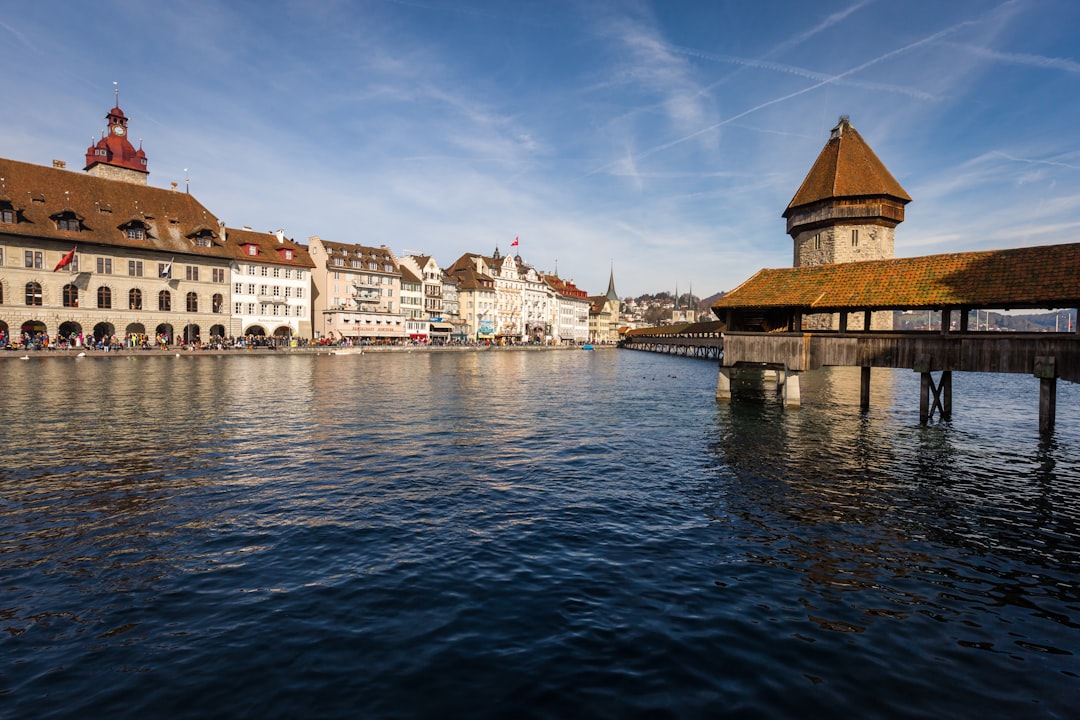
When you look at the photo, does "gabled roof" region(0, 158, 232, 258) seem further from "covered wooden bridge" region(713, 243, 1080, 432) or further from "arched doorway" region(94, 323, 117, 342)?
"covered wooden bridge" region(713, 243, 1080, 432)

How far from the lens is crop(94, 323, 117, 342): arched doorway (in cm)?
6060

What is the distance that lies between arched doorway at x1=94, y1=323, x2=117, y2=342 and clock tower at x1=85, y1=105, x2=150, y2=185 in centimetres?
3343

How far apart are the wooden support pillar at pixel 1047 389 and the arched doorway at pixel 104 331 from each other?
75708 millimetres

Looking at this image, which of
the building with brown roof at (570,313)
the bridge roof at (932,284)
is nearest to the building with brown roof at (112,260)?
the bridge roof at (932,284)

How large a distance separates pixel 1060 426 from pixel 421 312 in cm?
9388

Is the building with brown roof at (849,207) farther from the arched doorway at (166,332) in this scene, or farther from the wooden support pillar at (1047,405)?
the arched doorway at (166,332)

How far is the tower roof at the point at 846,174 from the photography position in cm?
5431

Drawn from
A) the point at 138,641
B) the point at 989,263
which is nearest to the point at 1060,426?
the point at 989,263

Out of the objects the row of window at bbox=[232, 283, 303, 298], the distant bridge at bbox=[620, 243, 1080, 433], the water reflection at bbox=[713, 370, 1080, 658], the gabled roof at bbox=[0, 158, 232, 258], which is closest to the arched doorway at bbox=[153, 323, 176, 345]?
the gabled roof at bbox=[0, 158, 232, 258]

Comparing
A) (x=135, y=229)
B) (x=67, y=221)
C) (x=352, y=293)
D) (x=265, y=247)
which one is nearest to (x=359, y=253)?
(x=352, y=293)

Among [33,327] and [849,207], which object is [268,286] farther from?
[849,207]

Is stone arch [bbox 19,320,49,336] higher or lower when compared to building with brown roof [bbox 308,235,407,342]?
lower

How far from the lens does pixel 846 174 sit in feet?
181

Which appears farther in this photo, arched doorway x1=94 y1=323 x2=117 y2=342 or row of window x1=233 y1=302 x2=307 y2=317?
row of window x1=233 y1=302 x2=307 y2=317
